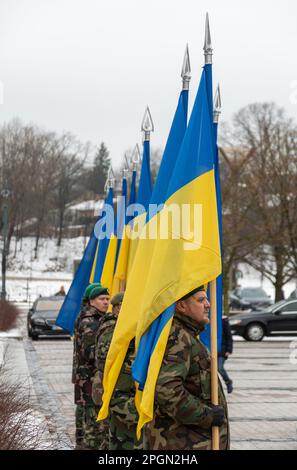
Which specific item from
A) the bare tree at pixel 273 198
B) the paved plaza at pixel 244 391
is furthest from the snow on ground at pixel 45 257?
the paved plaza at pixel 244 391

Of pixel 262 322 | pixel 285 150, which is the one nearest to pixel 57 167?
pixel 285 150

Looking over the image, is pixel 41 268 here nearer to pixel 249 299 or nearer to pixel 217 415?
pixel 249 299

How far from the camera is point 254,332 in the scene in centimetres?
2908

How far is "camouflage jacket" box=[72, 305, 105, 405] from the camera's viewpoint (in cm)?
920

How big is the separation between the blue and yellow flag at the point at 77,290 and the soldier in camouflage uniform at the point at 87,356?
4127 mm

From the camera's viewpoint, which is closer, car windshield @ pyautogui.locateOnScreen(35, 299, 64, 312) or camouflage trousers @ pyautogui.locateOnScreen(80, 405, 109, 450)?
camouflage trousers @ pyautogui.locateOnScreen(80, 405, 109, 450)

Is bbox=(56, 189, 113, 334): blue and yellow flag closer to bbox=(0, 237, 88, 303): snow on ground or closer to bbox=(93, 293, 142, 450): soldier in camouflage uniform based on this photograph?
bbox=(93, 293, 142, 450): soldier in camouflage uniform

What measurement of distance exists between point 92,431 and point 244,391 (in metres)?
7.22

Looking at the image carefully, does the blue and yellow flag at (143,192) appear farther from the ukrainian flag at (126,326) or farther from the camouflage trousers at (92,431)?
the ukrainian flag at (126,326)

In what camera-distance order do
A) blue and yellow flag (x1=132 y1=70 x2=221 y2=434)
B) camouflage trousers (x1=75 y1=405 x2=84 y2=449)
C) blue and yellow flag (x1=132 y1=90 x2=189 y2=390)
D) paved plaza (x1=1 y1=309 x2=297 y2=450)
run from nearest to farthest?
blue and yellow flag (x1=132 y1=70 x2=221 y2=434), blue and yellow flag (x1=132 y1=90 x2=189 y2=390), camouflage trousers (x1=75 y1=405 x2=84 y2=449), paved plaza (x1=1 y1=309 x2=297 y2=450)

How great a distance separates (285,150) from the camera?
135 feet

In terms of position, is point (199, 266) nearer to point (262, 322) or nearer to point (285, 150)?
point (262, 322)

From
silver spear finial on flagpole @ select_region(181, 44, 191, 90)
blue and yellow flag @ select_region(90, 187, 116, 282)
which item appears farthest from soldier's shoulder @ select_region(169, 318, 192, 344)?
blue and yellow flag @ select_region(90, 187, 116, 282)

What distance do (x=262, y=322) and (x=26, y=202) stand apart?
181ft
